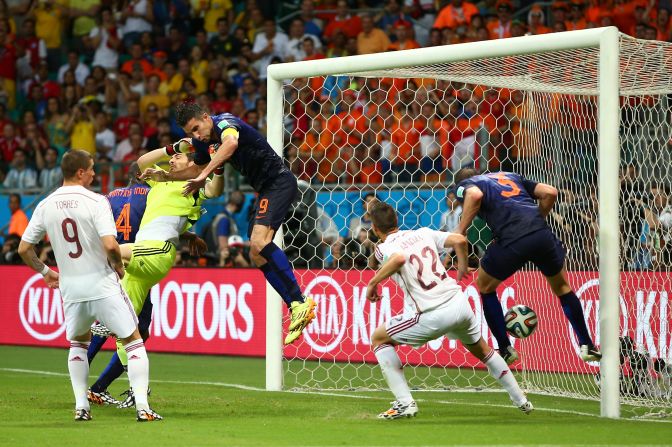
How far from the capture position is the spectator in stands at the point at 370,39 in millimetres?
17734

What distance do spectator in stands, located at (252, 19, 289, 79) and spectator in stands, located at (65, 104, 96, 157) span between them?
122 inches

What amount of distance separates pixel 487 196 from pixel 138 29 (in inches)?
535

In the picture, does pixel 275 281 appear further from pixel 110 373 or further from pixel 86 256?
pixel 86 256

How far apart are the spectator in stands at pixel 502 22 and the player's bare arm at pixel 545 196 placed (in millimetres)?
7021

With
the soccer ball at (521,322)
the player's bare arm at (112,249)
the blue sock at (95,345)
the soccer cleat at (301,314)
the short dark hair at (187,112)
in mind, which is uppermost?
the short dark hair at (187,112)

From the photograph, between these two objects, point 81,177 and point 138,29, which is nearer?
point 81,177

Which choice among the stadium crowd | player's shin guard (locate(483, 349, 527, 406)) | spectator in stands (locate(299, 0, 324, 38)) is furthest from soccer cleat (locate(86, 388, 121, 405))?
spectator in stands (locate(299, 0, 324, 38))

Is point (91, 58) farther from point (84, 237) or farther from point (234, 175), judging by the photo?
point (84, 237)

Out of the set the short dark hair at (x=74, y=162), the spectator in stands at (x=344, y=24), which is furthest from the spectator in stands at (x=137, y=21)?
the short dark hair at (x=74, y=162)

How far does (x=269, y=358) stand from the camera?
11000 mm

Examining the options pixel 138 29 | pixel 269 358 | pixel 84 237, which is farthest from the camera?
pixel 138 29

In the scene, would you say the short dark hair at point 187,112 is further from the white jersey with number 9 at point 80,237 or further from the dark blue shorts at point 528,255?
the dark blue shorts at point 528,255

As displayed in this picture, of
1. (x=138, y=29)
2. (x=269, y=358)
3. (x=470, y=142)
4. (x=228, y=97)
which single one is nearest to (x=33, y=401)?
(x=269, y=358)

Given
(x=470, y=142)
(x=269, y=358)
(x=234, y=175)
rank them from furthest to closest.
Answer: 1. (x=234, y=175)
2. (x=470, y=142)
3. (x=269, y=358)
